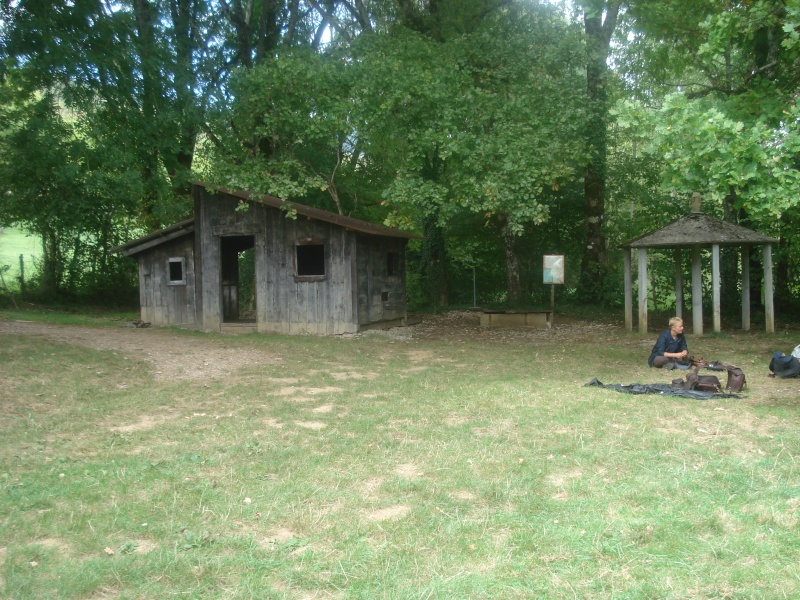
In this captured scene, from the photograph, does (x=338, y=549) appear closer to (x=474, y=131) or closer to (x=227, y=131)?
(x=474, y=131)

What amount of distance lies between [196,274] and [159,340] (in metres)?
4.35

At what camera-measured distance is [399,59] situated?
643 inches

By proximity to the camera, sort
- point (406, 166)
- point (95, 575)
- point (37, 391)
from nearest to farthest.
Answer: point (95, 575) → point (37, 391) → point (406, 166)

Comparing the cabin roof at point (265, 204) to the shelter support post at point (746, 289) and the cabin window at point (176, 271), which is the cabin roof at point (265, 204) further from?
the shelter support post at point (746, 289)

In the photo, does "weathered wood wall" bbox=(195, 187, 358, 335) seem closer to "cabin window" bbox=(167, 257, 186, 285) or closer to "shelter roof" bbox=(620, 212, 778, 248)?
"cabin window" bbox=(167, 257, 186, 285)

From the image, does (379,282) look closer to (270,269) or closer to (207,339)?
(270,269)

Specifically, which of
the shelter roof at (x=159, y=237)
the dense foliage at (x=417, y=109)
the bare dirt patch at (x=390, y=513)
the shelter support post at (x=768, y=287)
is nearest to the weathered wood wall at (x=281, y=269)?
the shelter roof at (x=159, y=237)

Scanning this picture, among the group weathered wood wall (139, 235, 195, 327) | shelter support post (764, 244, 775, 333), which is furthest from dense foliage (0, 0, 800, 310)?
weathered wood wall (139, 235, 195, 327)

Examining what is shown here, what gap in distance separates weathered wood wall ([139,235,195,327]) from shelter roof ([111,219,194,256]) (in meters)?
0.26

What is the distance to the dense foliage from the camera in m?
10.7

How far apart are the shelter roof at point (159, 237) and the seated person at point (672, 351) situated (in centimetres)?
1243

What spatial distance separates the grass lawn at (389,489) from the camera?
3.92m

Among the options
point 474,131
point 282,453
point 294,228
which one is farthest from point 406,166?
point 282,453

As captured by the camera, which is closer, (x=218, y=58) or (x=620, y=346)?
(x=620, y=346)
